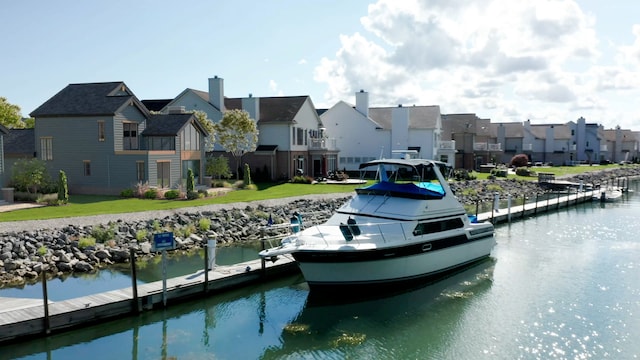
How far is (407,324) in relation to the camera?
Answer: 57.9ft

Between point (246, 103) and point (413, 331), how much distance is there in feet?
123

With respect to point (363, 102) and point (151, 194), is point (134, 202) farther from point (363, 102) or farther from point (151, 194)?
point (363, 102)

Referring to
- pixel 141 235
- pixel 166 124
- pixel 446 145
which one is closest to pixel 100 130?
pixel 166 124

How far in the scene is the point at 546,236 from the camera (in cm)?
3288

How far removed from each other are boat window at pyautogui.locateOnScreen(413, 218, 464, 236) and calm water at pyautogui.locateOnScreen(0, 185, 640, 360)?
2.33m

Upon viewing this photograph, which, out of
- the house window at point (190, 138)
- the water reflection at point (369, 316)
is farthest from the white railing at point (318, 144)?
the water reflection at point (369, 316)

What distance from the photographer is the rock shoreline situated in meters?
21.7

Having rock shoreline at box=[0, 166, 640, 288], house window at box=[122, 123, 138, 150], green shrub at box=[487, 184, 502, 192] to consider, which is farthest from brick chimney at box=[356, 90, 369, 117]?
house window at box=[122, 123, 138, 150]

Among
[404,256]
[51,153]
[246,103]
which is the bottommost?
[404,256]

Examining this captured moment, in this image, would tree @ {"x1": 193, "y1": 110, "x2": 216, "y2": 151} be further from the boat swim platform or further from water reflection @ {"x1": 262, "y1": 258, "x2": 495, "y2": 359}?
water reflection @ {"x1": 262, "y1": 258, "x2": 495, "y2": 359}

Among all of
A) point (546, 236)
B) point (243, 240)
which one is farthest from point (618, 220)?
point (243, 240)

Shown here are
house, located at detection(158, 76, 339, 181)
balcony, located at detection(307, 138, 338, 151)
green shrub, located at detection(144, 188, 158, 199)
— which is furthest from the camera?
balcony, located at detection(307, 138, 338, 151)

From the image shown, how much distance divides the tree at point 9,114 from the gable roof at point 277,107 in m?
23.5

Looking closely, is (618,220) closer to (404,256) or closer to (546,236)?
(546,236)
